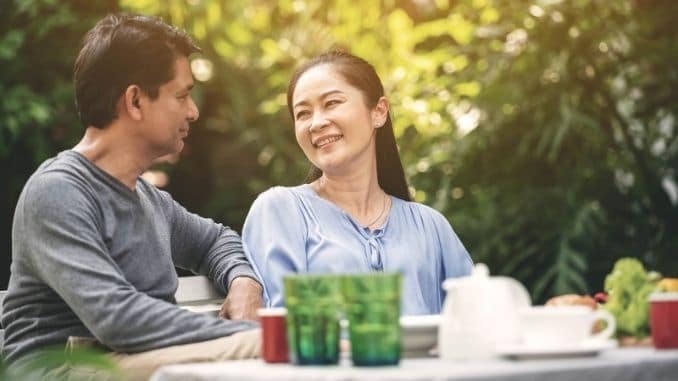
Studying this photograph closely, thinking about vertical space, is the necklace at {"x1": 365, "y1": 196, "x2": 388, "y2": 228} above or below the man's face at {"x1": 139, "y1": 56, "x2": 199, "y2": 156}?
below

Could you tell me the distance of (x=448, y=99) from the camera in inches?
265

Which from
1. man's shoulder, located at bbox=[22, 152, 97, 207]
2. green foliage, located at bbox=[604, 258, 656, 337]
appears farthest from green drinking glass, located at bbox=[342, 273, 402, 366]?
man's shoulder, located at bbox=[22, 152, 97, 207]

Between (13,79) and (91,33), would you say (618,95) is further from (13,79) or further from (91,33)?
(91,33)

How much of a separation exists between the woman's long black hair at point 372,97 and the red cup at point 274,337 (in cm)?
123

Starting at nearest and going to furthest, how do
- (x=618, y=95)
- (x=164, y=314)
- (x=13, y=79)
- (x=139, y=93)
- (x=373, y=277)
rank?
(x=373, y=277), (x=164, y=314), (x=139, y=93), (x=618, y=95), (x=13, y=79)

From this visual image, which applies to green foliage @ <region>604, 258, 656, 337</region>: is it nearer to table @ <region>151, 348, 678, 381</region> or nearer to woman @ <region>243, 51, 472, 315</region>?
table @ <region>151, 348, 678, 381</region>

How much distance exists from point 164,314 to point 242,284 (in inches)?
24.5

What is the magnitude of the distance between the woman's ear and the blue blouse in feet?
0.82

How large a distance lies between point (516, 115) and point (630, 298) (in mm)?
3993

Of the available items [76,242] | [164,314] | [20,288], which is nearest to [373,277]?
[164,314]

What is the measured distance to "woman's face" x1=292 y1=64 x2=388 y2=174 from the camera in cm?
331

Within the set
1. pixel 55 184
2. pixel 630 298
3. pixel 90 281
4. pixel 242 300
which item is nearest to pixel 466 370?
pixel 630 298

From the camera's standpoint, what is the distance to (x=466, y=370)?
2.00 meters

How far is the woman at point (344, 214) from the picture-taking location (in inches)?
125
